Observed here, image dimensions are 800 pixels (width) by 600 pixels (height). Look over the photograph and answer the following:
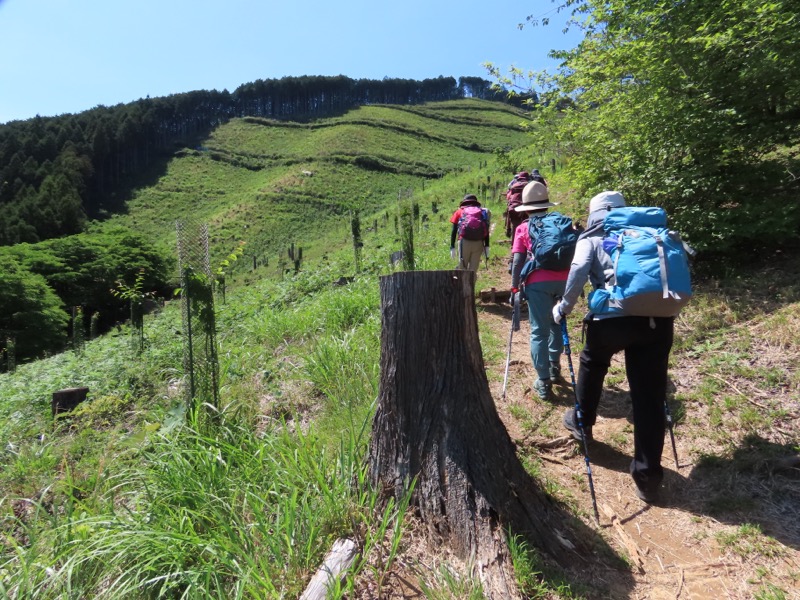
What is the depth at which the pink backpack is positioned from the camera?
676 centimetres

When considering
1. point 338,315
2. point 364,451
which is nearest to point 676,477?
point 364,451

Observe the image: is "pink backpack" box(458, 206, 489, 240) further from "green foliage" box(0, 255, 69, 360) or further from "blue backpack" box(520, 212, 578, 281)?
"green foliage" box(0, 255, 69, 360)

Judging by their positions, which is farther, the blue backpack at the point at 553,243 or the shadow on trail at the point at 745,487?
the blue backpack at the point at 553,243

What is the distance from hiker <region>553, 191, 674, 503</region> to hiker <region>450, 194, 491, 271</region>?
144 inches

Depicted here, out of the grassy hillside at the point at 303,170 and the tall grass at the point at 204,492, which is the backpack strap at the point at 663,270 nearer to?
the tall grass at the point at 204,492

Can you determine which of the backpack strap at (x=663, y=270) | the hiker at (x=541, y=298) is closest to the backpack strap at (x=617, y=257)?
the backpack strap at (x=663, y=270)

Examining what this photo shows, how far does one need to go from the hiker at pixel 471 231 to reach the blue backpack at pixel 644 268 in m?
3.86

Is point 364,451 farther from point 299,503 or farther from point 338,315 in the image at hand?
point 338,315

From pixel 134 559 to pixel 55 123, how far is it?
102 m

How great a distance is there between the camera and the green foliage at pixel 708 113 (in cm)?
483

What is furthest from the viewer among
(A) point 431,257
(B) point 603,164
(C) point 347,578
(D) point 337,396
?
(A) point 431,257

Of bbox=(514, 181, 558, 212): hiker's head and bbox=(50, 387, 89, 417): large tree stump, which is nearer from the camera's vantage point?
bbox=(514, 181, 558, 212): hiker's head

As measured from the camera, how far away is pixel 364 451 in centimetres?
276

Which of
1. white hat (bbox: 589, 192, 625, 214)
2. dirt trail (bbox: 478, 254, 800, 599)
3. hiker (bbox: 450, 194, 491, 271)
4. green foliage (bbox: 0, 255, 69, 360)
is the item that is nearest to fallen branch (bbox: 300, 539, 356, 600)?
dirt trail (bbox: 478, 254, 800, 599)
